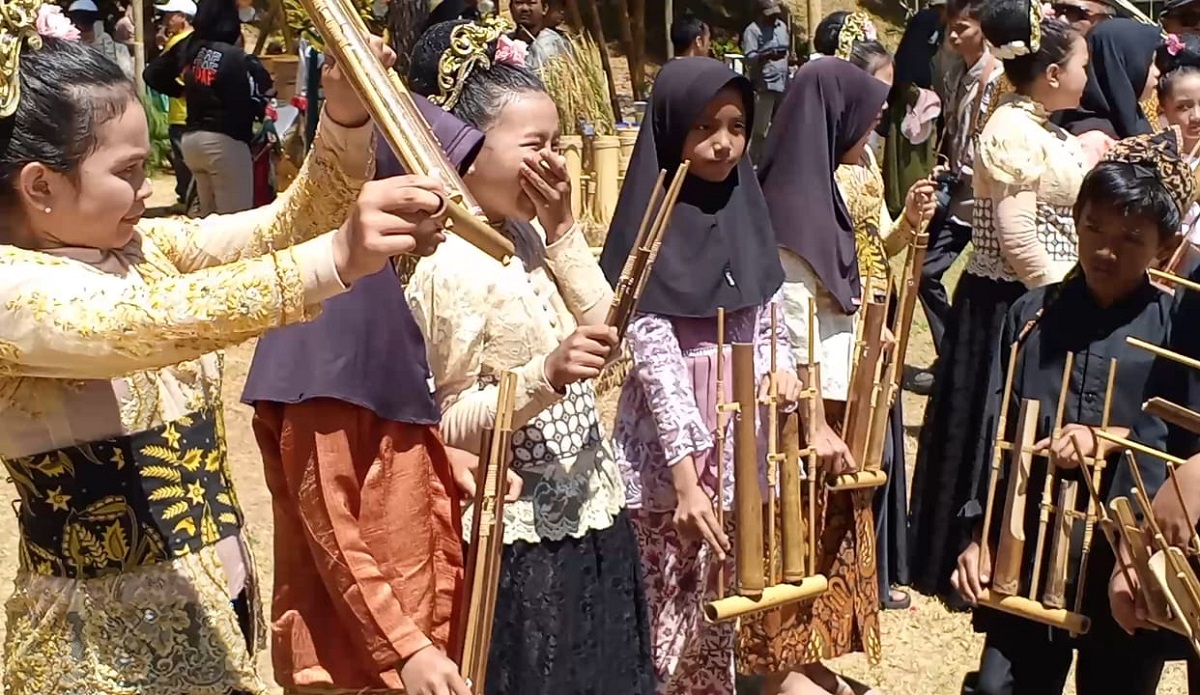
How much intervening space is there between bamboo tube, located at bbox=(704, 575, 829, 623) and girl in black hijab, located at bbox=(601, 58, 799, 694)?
0.80 ft

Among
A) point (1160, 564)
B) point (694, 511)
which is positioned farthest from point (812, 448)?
point (1160, 564)

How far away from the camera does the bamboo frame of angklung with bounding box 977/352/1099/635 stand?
2.86m

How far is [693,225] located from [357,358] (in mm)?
1369

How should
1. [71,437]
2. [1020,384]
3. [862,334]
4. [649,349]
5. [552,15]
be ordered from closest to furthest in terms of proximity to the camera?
[71,437]
[1020,384]
[649,349]
[862,334]
[552,15]

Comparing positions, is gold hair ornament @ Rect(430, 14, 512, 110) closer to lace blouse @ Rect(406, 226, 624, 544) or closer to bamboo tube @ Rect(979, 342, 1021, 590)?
lace blouse @ Rect(406, 226, 624, 544)

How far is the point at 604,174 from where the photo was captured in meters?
8.98

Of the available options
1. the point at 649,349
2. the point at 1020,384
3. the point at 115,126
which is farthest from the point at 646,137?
the point at 115,126

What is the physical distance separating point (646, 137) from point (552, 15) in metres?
6.33

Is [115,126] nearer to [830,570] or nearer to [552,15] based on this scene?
[830,570]

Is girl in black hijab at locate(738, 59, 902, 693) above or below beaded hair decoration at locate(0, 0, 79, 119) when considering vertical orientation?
below

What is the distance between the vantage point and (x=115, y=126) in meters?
1.97

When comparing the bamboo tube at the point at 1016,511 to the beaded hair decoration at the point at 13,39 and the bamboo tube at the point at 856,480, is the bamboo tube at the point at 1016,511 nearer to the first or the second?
the bamboo tube at the point at 856,480

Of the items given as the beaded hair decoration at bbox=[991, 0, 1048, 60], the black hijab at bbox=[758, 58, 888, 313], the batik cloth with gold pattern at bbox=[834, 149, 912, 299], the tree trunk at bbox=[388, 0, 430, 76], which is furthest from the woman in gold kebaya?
the tree trunk at bbox=[388, 0, 430, 76]

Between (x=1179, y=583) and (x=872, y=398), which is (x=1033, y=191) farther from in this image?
(x=1179, y=583)
